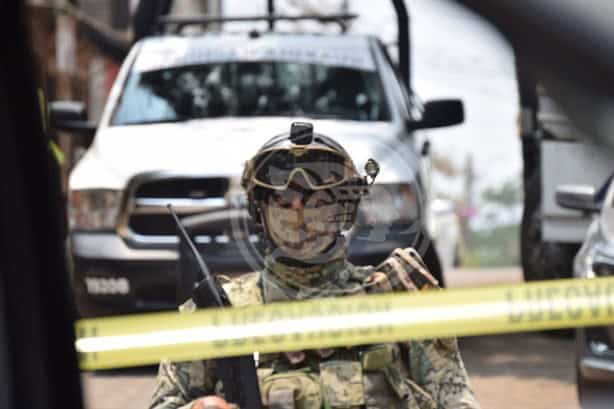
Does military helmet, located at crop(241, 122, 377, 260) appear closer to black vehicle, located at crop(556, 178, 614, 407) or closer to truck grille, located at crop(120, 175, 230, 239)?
black vehicle, located at crop(556, 178, 614, 407)

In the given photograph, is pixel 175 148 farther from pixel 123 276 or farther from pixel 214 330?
pixel 214 330

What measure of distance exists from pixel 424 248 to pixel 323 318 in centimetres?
76

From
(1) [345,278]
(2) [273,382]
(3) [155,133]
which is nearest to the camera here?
(2) [273,382]

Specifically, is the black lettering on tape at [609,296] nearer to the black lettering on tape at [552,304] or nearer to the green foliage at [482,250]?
the black lettering on tape at [552,304]

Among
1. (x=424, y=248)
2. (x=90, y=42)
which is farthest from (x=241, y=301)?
(x=90, y=42)

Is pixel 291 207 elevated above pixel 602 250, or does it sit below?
above

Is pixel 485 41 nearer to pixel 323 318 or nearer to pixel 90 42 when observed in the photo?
pixel 323 318

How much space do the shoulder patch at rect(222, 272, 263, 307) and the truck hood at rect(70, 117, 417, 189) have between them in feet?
4.80

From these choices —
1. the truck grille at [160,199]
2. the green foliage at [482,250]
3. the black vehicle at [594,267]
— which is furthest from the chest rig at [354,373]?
the green foliage at [482,250]

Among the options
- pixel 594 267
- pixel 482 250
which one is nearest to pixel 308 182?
pixel 594 267

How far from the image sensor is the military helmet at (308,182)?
2.19 meters

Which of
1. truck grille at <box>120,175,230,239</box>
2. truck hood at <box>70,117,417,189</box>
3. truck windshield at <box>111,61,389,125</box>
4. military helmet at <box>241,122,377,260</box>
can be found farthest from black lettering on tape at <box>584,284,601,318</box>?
truck windshield at <box>111,61,389,125</box>

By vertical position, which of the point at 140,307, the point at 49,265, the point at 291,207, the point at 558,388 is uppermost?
the point at 49,265

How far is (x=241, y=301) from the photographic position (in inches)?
85.5
